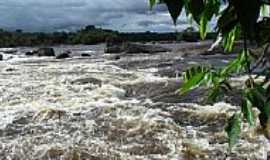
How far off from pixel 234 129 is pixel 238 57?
205 millimetres

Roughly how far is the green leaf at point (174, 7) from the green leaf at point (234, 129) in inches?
8.3

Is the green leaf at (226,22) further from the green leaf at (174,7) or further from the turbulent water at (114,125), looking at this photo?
the turbulent water at (114,125)

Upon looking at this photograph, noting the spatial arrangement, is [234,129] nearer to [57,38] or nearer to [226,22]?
[226,22]

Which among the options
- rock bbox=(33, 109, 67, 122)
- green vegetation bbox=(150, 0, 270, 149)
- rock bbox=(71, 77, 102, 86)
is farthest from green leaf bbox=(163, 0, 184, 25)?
rock bbox=(71, 77, 102, 86)

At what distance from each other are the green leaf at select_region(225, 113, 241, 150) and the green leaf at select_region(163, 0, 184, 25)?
21 cm

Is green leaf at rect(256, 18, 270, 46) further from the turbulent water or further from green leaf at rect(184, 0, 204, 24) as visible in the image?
the turbulent water

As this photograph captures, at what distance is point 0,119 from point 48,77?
7.07 m

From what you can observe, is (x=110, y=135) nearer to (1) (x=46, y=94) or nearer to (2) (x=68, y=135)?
(2) (x=68, y=135)

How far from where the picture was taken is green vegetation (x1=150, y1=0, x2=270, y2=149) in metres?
0.81

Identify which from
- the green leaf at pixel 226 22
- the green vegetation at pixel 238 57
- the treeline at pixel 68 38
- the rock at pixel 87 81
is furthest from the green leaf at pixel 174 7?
the treeline at pixel 68 38

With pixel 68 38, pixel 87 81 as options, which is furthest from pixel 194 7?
pixel 68 38

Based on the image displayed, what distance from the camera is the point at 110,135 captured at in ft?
31.1

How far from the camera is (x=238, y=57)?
109 cm

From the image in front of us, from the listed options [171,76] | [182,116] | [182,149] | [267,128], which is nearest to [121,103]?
[182,116]
